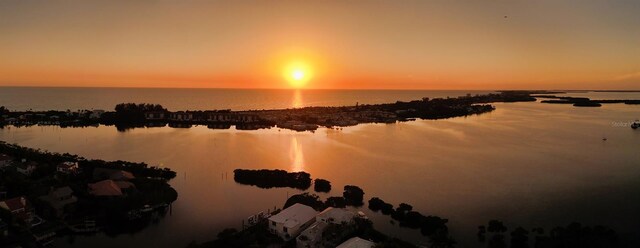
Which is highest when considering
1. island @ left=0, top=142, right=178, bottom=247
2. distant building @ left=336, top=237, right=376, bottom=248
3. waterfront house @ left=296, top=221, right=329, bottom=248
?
island @ left=0, top=142, right=178, bottom=247

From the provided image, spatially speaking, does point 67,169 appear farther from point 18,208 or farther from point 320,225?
point 320,225

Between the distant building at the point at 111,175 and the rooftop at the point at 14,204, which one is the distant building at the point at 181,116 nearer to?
the distant building at the point at 111,175

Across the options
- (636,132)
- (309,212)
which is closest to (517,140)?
(636,132)

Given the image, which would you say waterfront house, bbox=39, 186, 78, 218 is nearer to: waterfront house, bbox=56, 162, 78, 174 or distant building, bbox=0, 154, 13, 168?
waterfront house, bbox=56, 162, 78, 174

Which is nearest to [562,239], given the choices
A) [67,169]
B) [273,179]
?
[273,179]

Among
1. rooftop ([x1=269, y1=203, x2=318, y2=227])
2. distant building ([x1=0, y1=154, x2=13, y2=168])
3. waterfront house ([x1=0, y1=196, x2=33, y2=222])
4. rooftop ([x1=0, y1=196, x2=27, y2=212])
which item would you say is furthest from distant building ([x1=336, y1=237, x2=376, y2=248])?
distant building ([x1=0, y1=154, x2=13, y2=168])

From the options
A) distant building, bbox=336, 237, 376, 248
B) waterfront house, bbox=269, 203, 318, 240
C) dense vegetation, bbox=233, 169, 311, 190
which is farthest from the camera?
dense vegetation, bbox=233, 169, 311, 190

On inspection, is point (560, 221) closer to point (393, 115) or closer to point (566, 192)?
point (566, 192)
